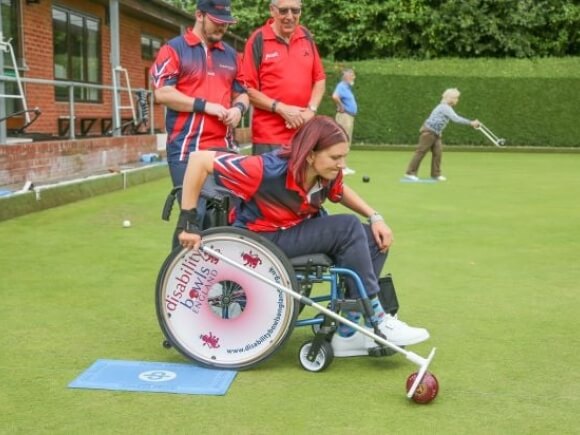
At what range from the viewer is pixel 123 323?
4543 mm

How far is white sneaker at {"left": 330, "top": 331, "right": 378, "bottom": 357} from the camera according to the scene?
12.7 ft

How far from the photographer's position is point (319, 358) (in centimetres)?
375

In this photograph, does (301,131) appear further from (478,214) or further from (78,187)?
(78,187)

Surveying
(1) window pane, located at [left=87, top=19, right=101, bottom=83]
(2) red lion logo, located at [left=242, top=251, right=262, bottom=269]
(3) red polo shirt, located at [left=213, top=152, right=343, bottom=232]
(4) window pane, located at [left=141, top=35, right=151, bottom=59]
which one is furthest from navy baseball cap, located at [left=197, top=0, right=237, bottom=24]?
(4) window pane, located at [left=141, top=35, right=151, bottom=59]

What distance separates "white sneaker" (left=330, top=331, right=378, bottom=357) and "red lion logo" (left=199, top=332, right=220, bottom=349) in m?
0.54

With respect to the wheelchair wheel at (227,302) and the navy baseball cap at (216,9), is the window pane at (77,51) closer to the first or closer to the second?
the navy baseball cap at (216,9)

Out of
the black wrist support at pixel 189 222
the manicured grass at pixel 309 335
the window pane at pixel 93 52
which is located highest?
the window pane at pixel 93 52

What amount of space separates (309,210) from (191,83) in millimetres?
1149

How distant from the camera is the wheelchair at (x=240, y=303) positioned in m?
3.64

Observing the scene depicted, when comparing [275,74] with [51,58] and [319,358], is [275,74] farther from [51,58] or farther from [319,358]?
[51,58]

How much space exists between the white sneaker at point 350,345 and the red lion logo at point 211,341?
54 cm

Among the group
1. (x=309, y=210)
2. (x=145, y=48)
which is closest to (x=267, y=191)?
(x=309, y=210)

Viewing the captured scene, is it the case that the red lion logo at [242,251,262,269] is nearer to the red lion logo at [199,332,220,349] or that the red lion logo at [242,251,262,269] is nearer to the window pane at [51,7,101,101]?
the red lion logo at [199,332,220,349]

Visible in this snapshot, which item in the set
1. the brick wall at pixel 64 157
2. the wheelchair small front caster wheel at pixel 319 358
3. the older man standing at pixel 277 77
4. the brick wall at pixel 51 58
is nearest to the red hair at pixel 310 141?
the wheelchair small front caster wheel at pixel 319 358
